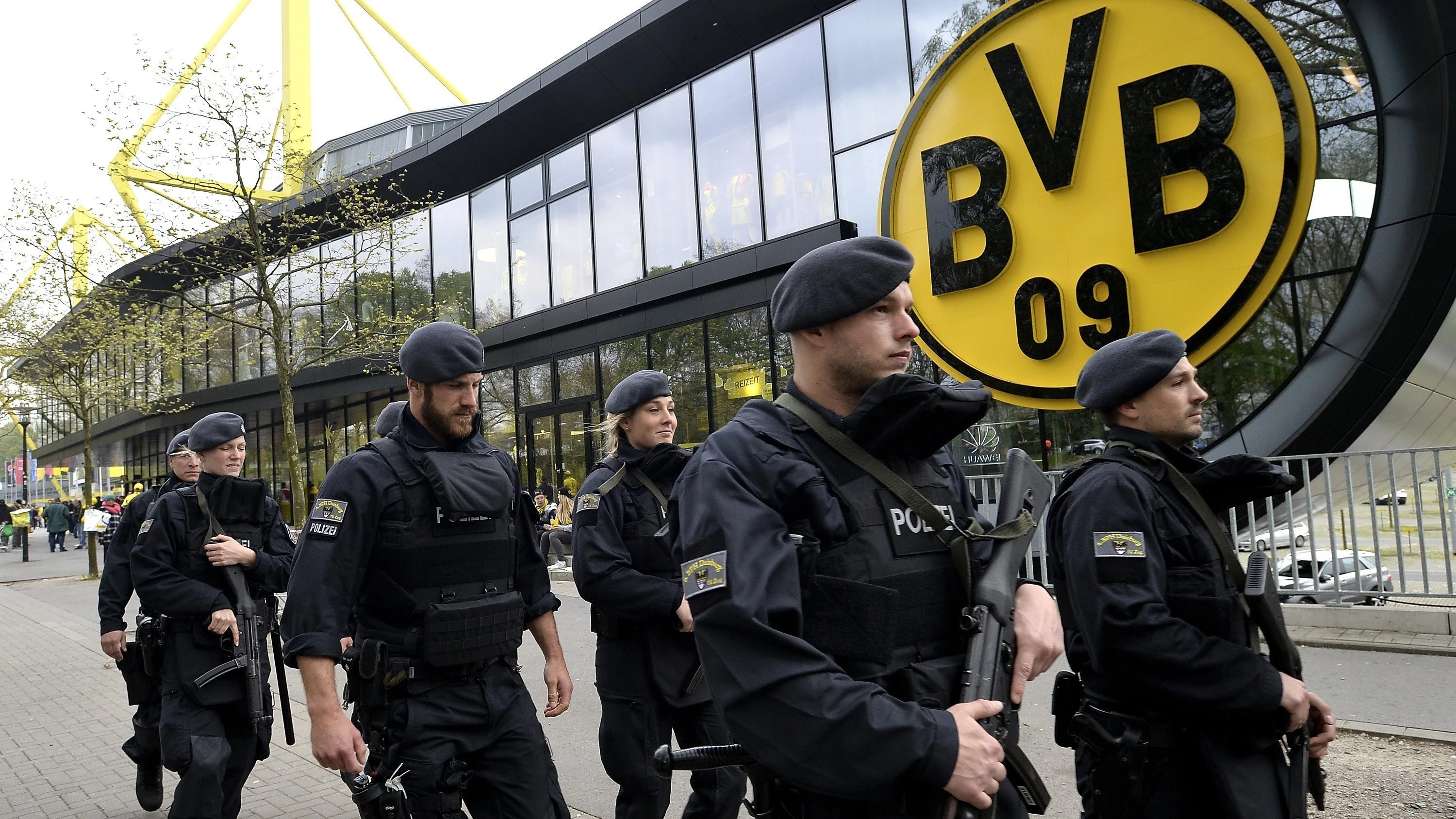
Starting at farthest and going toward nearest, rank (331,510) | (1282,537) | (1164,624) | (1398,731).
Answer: (1282,537), (1398,731), (331,510), (1164,624)

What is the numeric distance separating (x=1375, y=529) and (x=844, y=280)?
6309mm

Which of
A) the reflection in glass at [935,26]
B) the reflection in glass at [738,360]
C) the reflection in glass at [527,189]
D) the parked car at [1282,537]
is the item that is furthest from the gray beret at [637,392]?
the reflection in glass at [527,189]

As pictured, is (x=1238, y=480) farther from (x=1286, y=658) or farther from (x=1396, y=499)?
(x=1396, y=499)

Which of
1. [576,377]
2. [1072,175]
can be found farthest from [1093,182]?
[576,377]

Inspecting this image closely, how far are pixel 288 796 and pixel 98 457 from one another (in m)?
52.4

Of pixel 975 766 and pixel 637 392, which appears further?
pixel 637 392

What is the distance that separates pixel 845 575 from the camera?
1.78 meters

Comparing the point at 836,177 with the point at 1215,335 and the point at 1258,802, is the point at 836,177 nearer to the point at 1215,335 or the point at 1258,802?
the point at 1215,335

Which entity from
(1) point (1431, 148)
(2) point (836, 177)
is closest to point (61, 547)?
(2) point (836, 177)

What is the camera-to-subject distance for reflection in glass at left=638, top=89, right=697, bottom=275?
16.5m

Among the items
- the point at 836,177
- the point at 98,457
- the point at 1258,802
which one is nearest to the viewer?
the point at 1258,802

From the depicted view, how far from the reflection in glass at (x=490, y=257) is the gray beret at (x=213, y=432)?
15938 millimetres

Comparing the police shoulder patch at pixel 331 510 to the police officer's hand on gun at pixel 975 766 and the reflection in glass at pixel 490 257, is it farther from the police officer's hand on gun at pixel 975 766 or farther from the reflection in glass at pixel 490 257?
the reflection in glass at pixel 490 257

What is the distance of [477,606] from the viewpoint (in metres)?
3.08
